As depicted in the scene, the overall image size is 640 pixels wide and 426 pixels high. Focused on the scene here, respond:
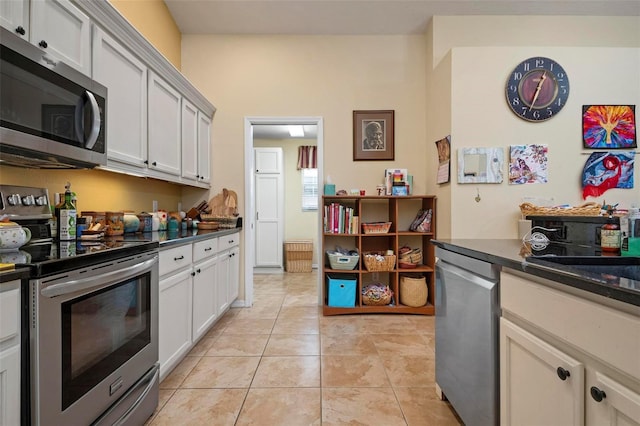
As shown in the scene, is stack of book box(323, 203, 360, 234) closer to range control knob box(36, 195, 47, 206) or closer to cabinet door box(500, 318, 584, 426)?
cabinet door box(500, 318, 584, 426)

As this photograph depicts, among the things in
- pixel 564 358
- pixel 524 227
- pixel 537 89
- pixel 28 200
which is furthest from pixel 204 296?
pixel 537 89

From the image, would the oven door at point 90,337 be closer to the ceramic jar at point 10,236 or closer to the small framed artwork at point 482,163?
the ceramic jar at point 10,236

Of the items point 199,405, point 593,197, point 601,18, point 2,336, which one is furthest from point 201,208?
point 601,18

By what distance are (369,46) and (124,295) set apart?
11.3 ft

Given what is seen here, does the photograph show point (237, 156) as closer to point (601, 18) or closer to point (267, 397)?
point (267, 397)

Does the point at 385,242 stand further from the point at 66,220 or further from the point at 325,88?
the point at 66,220

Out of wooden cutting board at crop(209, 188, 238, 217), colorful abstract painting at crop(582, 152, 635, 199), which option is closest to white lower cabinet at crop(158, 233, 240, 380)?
wooden cutting board at crop(209, 188, 238, 217)

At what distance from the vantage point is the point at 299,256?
17.3 ft

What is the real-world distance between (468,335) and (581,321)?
603 mm

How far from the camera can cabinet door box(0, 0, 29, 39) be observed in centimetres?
117

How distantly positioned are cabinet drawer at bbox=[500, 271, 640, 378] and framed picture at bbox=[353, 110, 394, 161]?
2.52 metres

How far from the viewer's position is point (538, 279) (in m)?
0.90

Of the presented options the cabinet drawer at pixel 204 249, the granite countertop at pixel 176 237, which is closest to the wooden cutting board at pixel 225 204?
the granite countertop at pixel 176 237

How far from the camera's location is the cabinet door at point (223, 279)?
8.79ft
